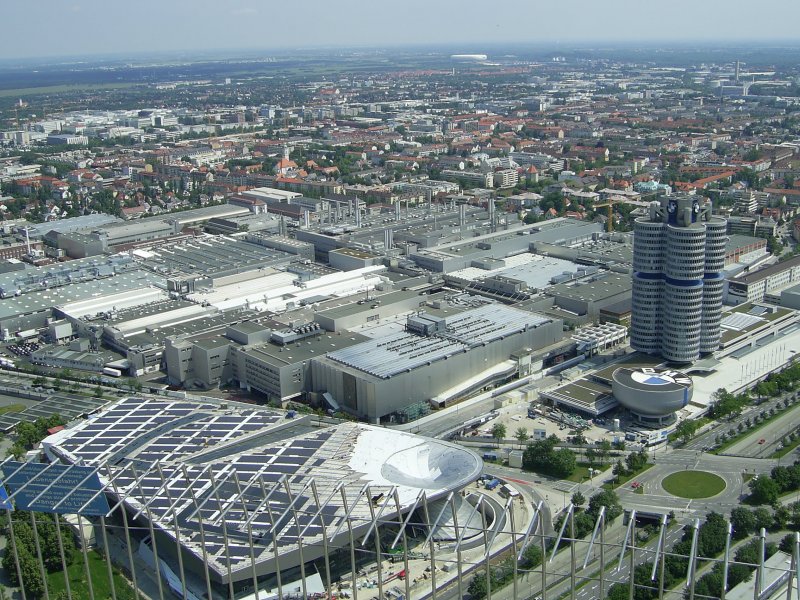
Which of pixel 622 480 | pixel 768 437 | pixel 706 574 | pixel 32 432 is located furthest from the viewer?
pixel 32 432

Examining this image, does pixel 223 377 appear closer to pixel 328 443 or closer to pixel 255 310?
pixel 255 310

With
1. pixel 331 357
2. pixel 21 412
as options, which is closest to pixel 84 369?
pixel 21 412

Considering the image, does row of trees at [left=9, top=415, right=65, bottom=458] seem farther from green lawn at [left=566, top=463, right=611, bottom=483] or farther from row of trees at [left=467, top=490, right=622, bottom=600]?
green lawn at [left=566, top=463, right=611, bottom=483]

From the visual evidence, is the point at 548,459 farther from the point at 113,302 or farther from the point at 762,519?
the point at 113,302

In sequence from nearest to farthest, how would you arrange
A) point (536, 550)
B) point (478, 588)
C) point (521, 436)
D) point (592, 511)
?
point (478, 588) → point (536, 550) → point (592, 511) → point (521, 436)

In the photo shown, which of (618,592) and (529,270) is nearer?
(618,592)

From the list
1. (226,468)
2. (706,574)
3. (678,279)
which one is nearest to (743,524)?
(706,574)

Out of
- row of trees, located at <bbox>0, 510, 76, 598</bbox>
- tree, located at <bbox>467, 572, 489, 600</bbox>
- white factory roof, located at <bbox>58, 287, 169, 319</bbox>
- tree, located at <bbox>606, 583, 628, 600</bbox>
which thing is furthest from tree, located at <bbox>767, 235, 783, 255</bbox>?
row of trees, located at <bbox>0, 510, 76, 598</bbox>
